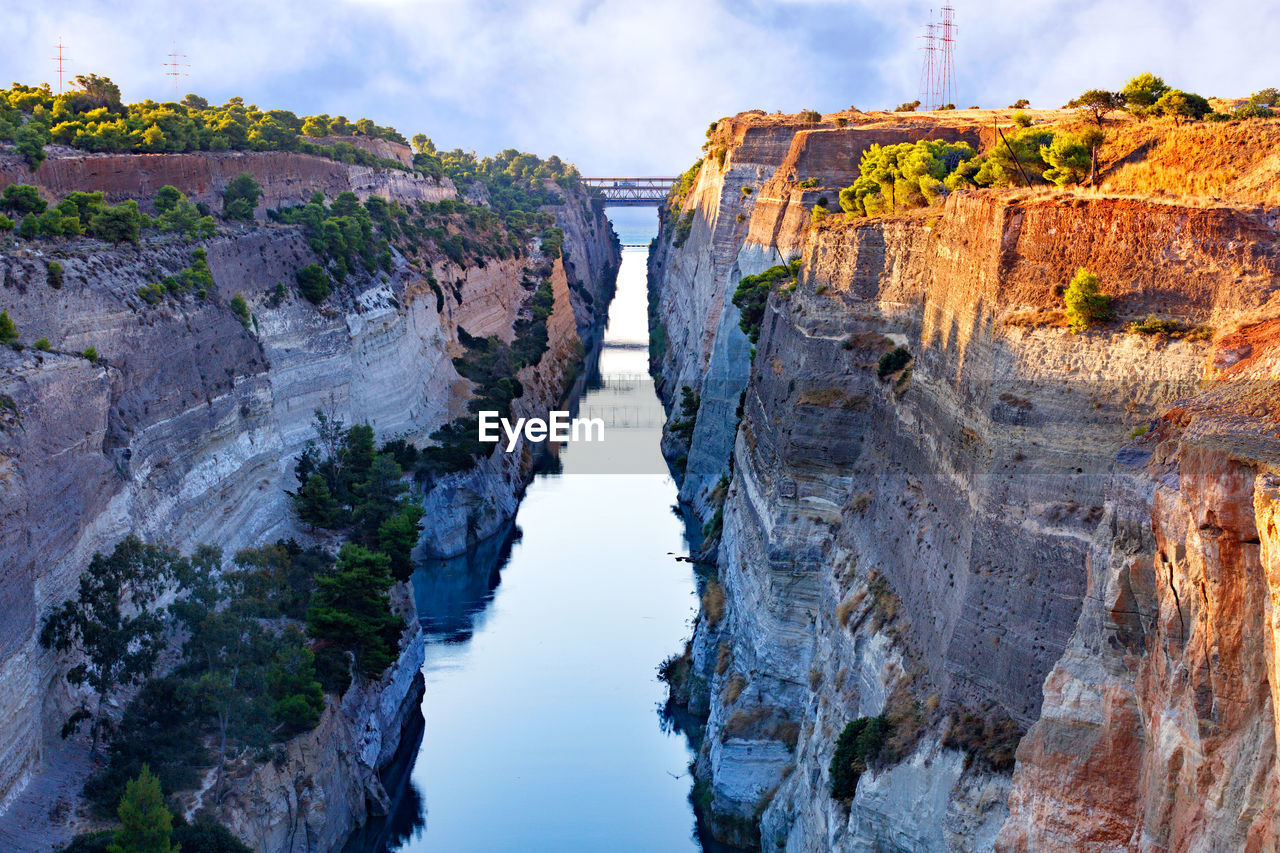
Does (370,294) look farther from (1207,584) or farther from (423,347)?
(1207,584)

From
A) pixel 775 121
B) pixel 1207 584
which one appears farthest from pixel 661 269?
pixel 1207 584

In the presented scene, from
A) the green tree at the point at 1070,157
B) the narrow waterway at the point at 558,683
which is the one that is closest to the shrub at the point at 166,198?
the narrow waterway at the point at 558,683

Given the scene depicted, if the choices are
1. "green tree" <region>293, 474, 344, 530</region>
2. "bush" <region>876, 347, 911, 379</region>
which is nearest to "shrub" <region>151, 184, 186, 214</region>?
"green tree" <region>293, 474, 344, 530</region>

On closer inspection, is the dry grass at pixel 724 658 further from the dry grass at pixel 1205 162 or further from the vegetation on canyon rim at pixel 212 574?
the dry grass at pixel 1205 162

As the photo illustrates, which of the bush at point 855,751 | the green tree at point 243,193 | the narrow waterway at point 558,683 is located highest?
the green tree at point 243,193

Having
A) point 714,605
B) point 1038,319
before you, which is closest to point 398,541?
point 714,605
